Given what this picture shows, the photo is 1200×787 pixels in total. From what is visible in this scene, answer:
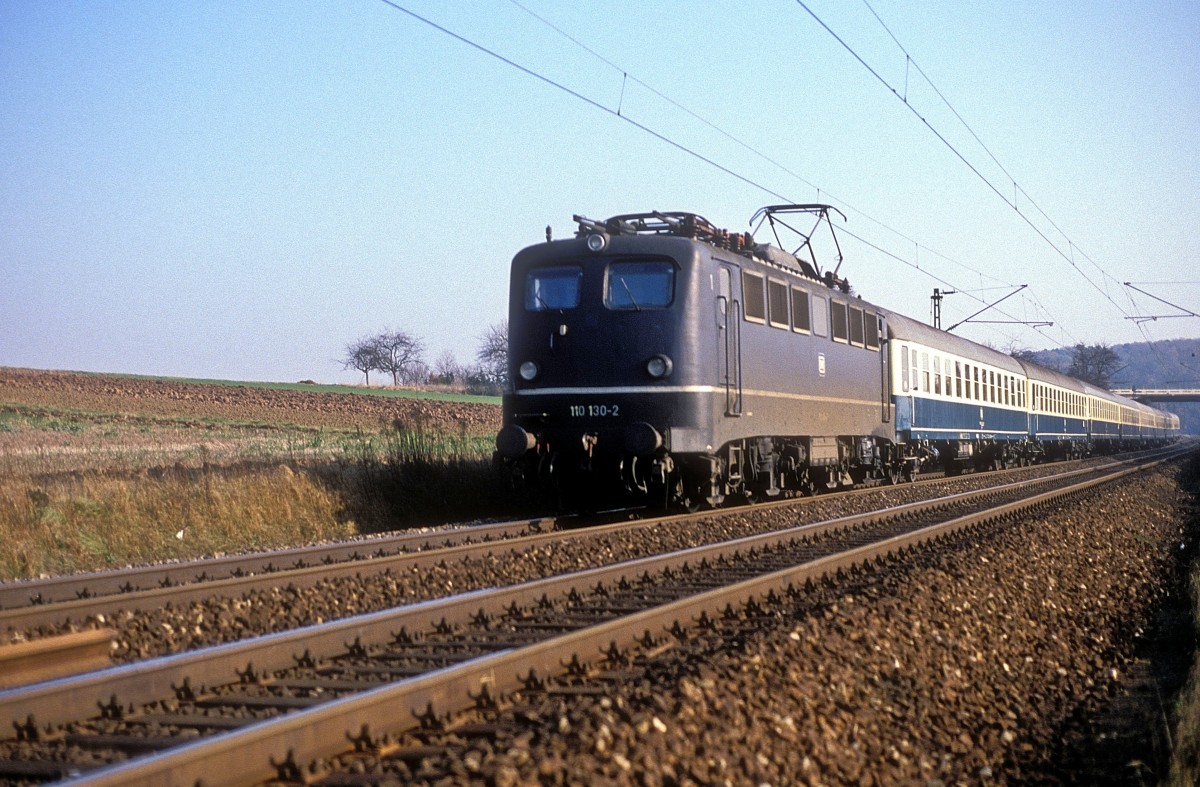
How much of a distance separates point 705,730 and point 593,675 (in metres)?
1.35

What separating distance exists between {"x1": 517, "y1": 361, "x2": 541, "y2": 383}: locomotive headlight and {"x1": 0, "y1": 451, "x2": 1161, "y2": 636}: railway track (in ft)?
6.62

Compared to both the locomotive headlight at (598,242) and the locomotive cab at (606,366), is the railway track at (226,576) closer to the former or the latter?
the locomotive cab at (606,366)

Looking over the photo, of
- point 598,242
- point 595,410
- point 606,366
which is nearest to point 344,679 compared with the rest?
point 595,410

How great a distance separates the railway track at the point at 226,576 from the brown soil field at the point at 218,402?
77.8 feet

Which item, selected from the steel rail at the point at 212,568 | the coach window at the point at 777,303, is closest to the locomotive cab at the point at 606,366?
the steel rail at the point at 212,568

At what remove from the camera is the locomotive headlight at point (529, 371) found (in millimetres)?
13680

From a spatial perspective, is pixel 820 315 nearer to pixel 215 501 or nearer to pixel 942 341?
pixel 215 501

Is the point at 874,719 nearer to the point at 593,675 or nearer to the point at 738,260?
the point at 593,675

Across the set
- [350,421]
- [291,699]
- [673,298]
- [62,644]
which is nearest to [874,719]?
[291,699]

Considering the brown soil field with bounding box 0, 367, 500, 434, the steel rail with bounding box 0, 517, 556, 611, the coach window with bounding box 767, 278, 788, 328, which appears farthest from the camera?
the brown soil field with bounding box 0, 367, 500, 434

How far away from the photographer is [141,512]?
12.9m

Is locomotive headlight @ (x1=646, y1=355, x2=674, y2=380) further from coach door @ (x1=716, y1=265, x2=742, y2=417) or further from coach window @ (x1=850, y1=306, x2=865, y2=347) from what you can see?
coach window @ (x1=850, y1=306, x2=865, y2=347)

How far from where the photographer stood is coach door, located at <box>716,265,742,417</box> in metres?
13.6

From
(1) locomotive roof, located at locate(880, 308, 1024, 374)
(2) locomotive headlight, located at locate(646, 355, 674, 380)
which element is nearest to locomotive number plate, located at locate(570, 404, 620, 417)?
(2) locomotive headlight, located at locate(646, 355, 674, 380)
